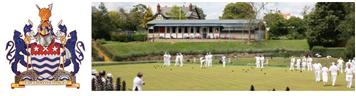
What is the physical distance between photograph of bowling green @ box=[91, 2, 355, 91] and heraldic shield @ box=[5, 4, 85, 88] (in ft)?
2.19

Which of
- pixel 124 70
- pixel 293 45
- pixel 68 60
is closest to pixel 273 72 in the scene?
pixel 293 45

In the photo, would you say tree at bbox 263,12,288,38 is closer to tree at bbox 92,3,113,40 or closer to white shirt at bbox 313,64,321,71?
white shirt at bbox 313,64,321,71

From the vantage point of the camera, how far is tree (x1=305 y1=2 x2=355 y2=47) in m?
18.9

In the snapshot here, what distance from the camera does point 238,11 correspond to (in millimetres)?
18750

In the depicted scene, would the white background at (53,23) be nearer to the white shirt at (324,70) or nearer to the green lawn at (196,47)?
the green lawn at (196,47)

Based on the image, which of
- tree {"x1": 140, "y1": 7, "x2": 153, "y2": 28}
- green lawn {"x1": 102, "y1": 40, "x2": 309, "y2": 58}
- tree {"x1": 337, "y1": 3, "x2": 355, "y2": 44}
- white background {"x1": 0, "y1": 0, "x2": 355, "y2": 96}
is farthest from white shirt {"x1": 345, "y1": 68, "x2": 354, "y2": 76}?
white background {"x1": 0, "y1": 0, "x2": 355, "y2": 96}

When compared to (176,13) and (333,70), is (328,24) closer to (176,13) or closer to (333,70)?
(333,70)

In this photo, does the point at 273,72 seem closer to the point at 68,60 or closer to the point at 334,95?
the point at 334,95

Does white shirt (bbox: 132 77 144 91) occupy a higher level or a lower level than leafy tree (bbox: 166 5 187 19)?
lower

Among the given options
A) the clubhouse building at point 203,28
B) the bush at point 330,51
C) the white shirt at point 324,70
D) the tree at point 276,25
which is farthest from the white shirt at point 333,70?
the clubhouse building at point 203,28

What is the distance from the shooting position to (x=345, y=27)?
18922 mm

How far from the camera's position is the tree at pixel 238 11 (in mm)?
18578

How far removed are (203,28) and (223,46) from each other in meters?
0.63

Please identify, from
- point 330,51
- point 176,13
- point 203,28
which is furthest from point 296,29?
point 176,13
